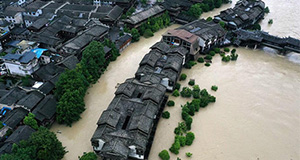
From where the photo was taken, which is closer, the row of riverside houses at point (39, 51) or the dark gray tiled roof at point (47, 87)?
the row of riverside houses at point (39, 51)

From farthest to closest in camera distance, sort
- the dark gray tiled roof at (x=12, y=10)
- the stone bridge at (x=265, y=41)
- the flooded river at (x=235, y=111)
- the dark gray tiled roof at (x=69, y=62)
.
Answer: the dark gray tiled roof at (x=12, y=10) → the stone bridge at (x=265, y=41) → the dark gray tiled roof at (x=69, y=62) → the flooded river at (x=235, y=111)

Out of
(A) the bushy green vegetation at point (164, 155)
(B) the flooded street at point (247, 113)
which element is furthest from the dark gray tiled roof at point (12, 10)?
(A) the bushy green vegetation at point (164, 155)

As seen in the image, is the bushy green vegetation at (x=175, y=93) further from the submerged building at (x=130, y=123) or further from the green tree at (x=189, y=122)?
the green tree at (x=189, y=122)

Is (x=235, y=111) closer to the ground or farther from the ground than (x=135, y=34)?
closer to the ground

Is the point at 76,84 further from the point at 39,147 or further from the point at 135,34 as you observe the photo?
the point at 135,34

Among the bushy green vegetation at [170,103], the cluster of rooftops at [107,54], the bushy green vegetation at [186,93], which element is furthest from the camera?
the bushy green vegetation at [186,93]

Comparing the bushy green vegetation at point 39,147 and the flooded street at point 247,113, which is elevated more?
the flooded street at point 247,113

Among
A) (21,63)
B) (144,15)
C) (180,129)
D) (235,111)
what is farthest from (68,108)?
(144,15)
